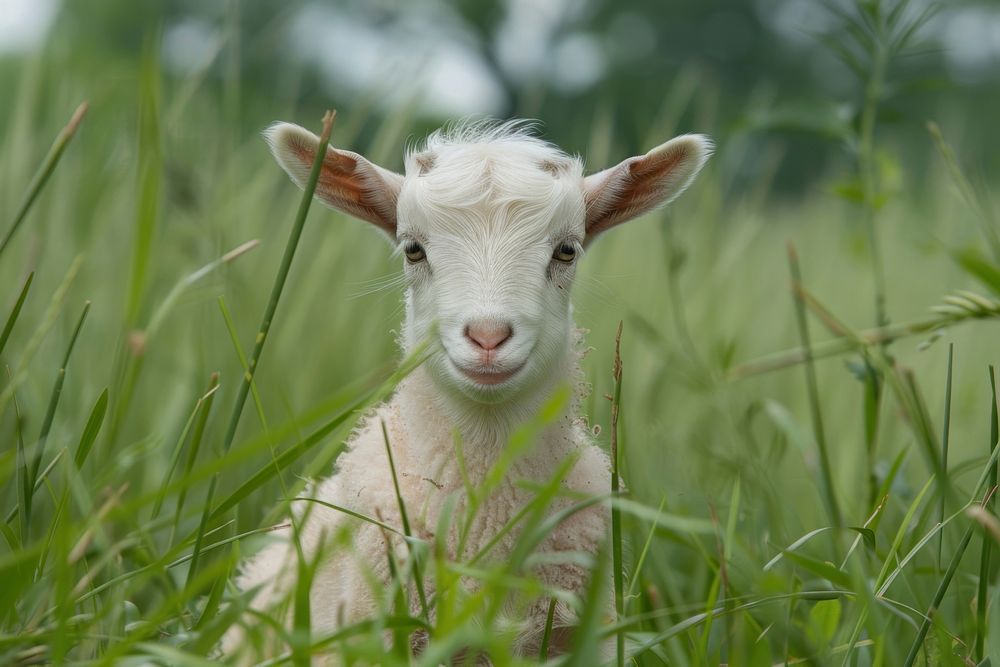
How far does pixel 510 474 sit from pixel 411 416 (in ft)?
0.87

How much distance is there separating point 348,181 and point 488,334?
611 mm

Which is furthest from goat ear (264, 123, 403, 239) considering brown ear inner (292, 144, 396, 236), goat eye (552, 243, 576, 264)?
goat eye (552, 243, 576, 264)

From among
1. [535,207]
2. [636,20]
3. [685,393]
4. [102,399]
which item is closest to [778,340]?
[685,393]

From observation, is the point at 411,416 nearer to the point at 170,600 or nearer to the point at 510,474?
the point at 510,474

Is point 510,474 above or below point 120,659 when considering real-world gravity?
above

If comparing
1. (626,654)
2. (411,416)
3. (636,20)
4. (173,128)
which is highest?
(636,20)

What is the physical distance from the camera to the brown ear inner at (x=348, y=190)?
2141 mm

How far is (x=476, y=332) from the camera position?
1.79 m

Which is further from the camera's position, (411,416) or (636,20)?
(636,20)

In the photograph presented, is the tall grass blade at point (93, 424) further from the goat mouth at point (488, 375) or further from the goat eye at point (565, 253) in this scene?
the goat eye at point (565, 253)

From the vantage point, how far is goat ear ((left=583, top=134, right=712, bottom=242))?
2.12 m

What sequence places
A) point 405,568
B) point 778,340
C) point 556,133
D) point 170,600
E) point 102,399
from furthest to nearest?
point 556,133, point 778,340, point 405,568, point 102,399, point 170,600

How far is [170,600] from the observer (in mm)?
1123

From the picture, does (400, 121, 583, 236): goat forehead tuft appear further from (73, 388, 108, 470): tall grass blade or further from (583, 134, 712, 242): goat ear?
(73, 388, 108, 470): tall grass blade
